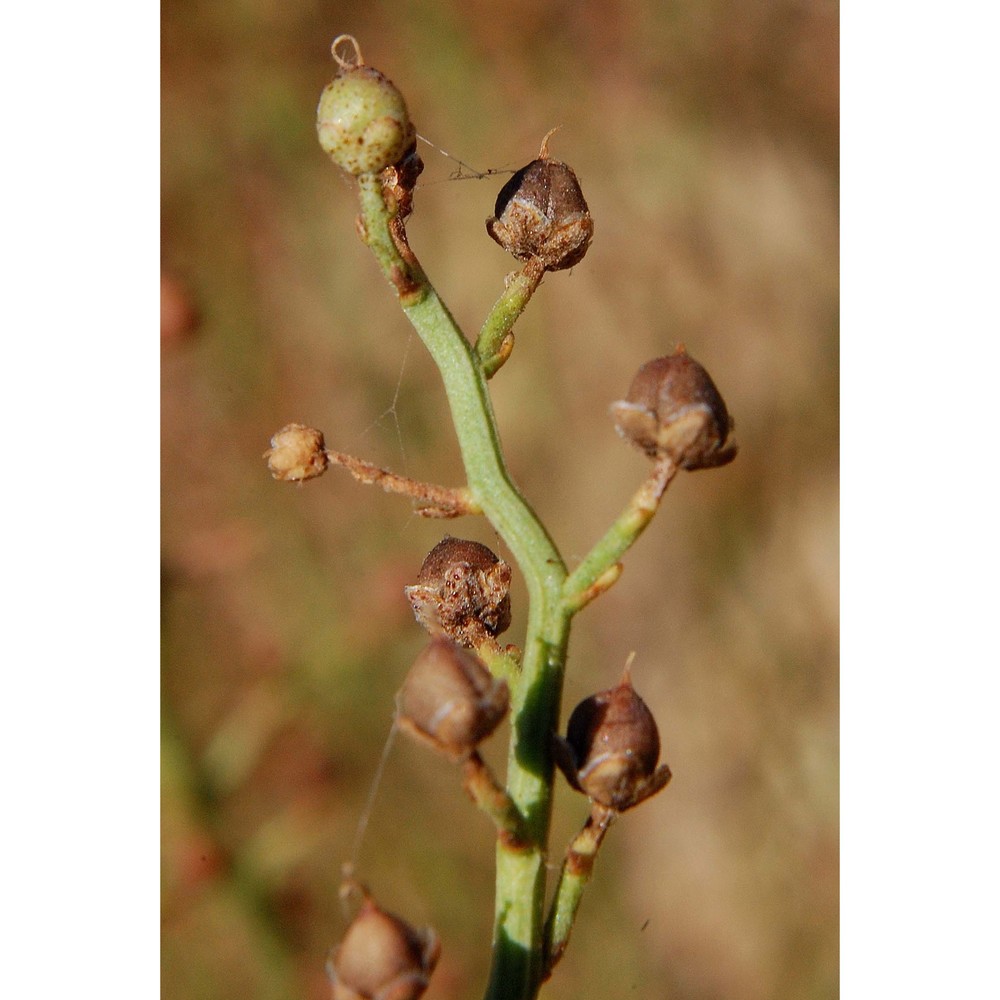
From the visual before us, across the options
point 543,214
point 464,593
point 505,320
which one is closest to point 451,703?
point 464,593

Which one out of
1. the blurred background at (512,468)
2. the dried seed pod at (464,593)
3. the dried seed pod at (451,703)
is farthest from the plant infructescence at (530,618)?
the blurred background at (512,468)

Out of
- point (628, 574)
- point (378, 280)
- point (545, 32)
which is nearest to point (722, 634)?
point (628, 574)

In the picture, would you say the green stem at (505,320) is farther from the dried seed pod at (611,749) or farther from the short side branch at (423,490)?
the dried seed pod at (611,749)

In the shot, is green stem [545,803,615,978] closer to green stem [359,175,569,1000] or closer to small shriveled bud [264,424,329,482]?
green stem [359,175,569,1000]

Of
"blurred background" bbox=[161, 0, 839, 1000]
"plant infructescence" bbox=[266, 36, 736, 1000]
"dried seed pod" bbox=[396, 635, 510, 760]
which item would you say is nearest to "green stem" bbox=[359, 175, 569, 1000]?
"plant infructescence" bbox=[266, 36, 736, 1000]

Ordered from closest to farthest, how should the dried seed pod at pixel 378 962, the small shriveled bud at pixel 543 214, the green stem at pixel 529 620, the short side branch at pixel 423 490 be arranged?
the dried seed pod at pixel 378 962
the green stem at pixel 529 620
the short side branch at pixel 423 490
the small shriveled bud at pixel 543 214
